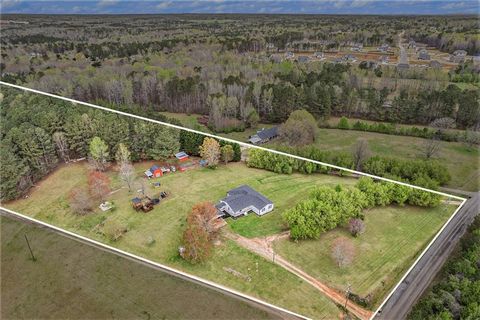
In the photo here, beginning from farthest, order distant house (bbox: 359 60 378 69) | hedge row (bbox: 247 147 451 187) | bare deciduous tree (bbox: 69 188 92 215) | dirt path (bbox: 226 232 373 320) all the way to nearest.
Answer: distant house (bbox: 359 60 378 69) < hedge row (bbox: 247 147 451 187) < bare deciduous tree (bbox: 69 188 92 215) < dirt path (bbox: 226 232 373 320)

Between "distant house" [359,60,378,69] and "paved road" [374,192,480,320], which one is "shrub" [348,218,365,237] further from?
"distant house" [359,60,378,69]

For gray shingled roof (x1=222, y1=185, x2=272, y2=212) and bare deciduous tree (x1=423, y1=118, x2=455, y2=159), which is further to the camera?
bare deciduous tree (x1=423, y1=118, x2=455, y2=159)

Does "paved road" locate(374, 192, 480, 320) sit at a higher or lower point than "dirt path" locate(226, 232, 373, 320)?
lower

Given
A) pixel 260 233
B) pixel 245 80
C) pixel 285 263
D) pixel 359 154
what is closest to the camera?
pixel 285 263

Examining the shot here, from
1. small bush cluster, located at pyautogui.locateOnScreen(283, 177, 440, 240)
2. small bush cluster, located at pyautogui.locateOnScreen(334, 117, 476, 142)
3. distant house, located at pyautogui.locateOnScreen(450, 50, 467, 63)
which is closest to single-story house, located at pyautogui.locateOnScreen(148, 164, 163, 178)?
small bush cluster, located at pyautogui.locateOnScreen(283, 177, 440, 240)

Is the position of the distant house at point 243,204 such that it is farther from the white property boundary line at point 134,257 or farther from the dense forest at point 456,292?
the dense forest at point 456,292

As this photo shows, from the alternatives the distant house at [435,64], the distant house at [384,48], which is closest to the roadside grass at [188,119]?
the distant house at [435,64]

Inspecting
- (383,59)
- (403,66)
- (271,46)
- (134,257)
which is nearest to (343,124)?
(134,257)

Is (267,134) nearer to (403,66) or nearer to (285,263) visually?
(285,263)

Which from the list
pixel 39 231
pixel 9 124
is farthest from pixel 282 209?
pixel 9 124
